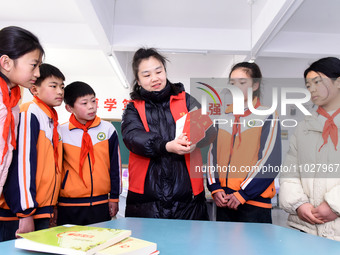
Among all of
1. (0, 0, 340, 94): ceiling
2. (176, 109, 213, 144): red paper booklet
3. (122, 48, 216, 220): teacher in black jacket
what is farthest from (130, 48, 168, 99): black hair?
(0, 0, 340, 94): ceiling

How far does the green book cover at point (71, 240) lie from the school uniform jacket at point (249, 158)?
2.89ft

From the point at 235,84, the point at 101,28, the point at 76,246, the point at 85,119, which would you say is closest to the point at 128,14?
the point at 101,28

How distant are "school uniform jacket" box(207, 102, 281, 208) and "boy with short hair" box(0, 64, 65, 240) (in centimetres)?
82

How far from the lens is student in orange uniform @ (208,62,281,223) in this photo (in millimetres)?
1398

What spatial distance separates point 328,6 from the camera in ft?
12.1

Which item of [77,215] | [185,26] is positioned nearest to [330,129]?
[77,215]

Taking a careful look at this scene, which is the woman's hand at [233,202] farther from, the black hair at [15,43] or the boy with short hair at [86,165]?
the black hair at [15,43]

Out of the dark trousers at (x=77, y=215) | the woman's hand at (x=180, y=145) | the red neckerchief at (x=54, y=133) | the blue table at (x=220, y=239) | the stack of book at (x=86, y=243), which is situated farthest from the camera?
the dark trousers at (x=77, y=215)

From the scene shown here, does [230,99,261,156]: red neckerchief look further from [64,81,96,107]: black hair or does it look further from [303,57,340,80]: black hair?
[64,81,96,107]: black hair

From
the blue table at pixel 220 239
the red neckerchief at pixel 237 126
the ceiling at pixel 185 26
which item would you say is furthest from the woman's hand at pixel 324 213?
the ceiling at pixel 185 26

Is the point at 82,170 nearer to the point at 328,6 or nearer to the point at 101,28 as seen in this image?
the point at 101,28

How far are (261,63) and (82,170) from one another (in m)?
4.69

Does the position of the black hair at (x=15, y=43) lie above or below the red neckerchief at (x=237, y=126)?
above

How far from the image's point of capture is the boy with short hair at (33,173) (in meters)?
1.12
